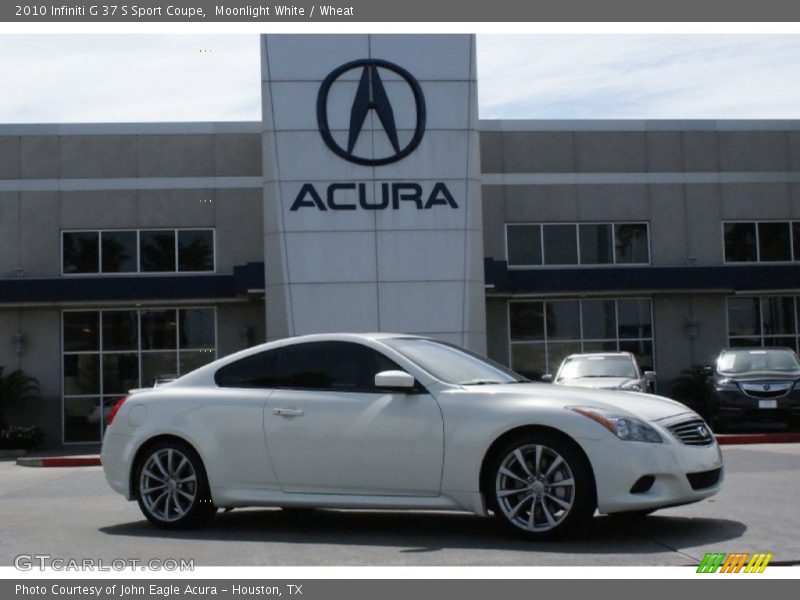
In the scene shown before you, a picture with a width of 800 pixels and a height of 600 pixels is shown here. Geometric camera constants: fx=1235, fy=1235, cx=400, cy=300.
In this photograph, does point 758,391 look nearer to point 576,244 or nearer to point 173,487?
point 576,244

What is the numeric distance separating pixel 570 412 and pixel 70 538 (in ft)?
12.9

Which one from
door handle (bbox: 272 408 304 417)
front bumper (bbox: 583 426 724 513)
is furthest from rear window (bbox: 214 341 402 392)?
front bumper (bbox: 583 426 724 513)

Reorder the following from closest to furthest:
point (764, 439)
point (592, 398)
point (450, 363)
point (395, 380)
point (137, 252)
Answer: point (592, 398) < point (395, 380) < point (450, 363) < point (764, 439) < point (137, 252)

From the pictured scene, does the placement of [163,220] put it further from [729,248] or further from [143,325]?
[729,248]

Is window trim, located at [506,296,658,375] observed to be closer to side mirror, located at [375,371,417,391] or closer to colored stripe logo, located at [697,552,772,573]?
side mirror, located at [375,371,417,391]

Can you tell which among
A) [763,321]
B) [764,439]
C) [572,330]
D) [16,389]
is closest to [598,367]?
[764,439]

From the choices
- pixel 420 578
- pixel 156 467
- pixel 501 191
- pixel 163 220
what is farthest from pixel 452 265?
pixel 420 578

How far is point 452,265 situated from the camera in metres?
27.3

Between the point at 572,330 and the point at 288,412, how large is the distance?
73.2ft

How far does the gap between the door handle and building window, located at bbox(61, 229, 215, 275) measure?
21414 millimetres

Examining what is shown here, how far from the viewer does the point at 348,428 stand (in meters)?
9.16

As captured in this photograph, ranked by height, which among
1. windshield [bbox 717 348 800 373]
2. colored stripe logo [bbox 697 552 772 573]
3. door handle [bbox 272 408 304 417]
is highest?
windshield [bbox 717 348 800 373]

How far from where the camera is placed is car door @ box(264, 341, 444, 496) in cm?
891
